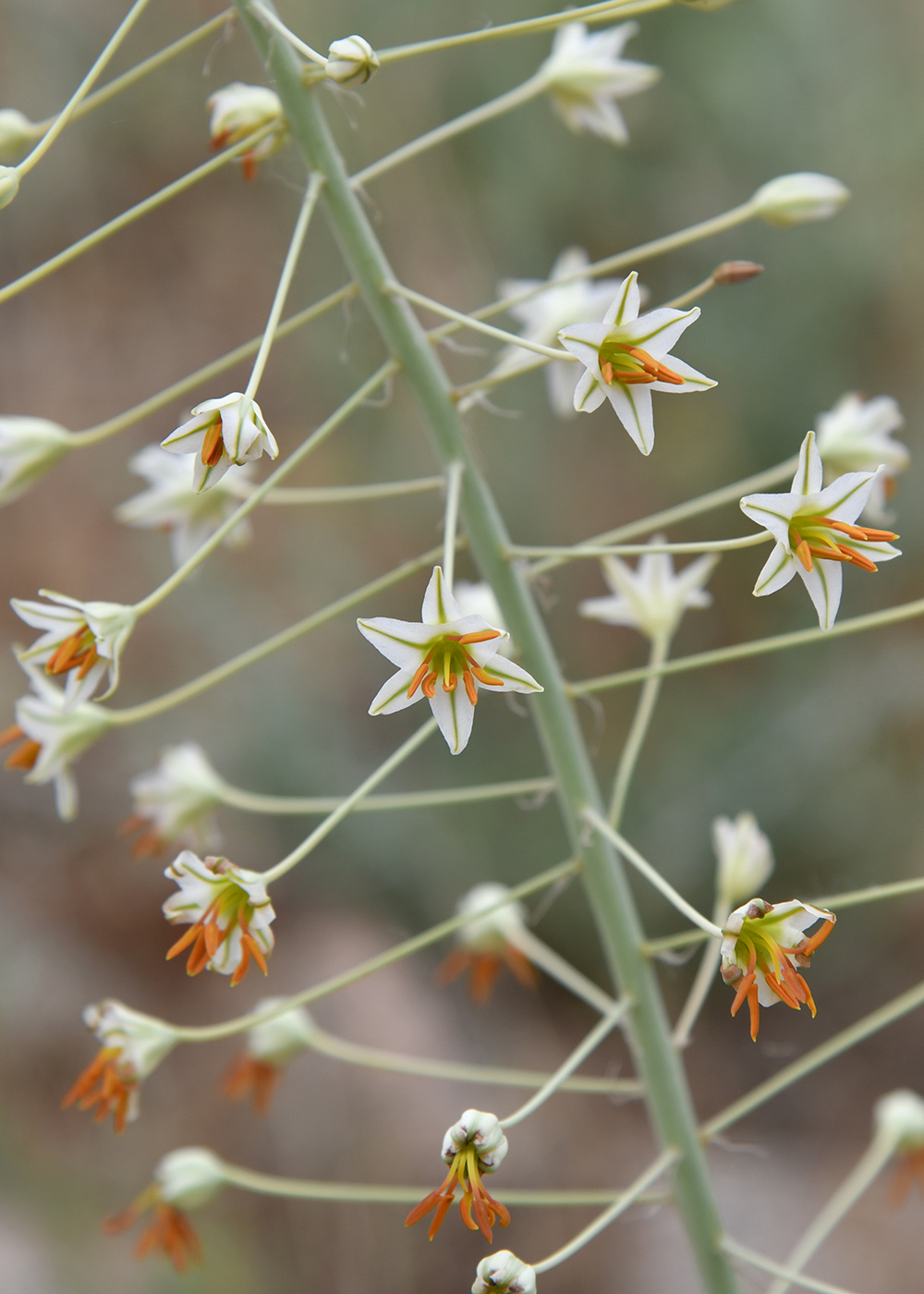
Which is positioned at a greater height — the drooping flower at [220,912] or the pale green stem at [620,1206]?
the drooping flower at [220,912]

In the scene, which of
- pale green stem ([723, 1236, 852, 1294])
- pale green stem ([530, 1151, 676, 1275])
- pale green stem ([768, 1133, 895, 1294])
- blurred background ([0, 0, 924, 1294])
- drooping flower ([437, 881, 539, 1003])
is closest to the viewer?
pale green stem ([530, 1151, 676, 1275])

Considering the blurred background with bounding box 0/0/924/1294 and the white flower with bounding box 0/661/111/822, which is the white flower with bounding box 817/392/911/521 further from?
the blurred background with bounding box 0/0/924/1294

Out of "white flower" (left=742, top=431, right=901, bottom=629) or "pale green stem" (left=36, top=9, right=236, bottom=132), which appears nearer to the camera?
"white flower" (left=742, top=431, right=901, bottom=629)

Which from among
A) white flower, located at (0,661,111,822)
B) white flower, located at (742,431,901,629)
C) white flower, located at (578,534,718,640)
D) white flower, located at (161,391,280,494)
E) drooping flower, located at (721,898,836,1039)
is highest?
white flower, located at (161,391,280,494)

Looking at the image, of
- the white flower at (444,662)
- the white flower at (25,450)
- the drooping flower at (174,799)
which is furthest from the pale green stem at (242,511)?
the drooping flower at (174,799)

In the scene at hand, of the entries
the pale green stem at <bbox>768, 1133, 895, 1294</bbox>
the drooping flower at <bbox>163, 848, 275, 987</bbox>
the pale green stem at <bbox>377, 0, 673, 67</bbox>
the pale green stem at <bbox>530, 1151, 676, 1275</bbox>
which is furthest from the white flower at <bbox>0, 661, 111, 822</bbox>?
the pale green stem at <bbox>768, 1133, 895, 1294</bbox>

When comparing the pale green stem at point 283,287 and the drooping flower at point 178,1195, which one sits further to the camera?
the drooping flower at point 178,1195

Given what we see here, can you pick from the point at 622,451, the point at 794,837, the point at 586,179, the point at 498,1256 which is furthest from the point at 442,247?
the point at 498,1256

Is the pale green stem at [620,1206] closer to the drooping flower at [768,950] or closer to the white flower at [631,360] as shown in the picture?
the drooping flower at [768,950]
